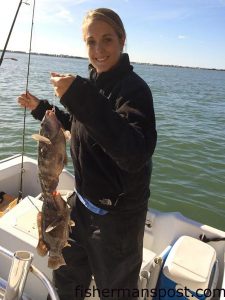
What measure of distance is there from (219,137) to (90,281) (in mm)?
11884

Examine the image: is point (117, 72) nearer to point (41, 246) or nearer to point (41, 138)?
point (41, 138)

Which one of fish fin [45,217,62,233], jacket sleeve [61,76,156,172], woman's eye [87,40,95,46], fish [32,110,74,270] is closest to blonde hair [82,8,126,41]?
woman's eye [87,40,95,46]

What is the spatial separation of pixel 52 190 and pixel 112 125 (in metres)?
0.77

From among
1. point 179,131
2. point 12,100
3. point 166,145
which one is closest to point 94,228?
point 166,145

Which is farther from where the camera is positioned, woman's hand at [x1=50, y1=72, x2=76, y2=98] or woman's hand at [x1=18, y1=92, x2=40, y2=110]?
woman's hand at [x1=18, y1=92, x2=40, y2=110]

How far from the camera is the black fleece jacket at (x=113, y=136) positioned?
2.19 metres

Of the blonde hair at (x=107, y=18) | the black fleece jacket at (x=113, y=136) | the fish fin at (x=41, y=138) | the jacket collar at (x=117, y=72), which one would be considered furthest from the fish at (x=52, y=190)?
the blonde hair at (x=107, y=18)

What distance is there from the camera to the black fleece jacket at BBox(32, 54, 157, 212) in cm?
219

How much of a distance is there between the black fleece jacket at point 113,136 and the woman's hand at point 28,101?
0.60 metres

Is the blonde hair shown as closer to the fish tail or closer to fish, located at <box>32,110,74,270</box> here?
fish, located at <box>32,110,74,270</box>

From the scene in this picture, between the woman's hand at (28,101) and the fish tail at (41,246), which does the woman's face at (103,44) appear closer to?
the woman's hand at (28,101)

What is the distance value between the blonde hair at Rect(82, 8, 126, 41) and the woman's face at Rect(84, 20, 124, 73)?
0.07 ft

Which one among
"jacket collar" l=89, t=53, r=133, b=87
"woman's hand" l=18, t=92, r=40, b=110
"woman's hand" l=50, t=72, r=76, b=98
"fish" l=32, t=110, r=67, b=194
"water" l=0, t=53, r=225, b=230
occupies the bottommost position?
"water" l=0, t=53, r=225, b=230

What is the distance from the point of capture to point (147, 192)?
281 centimetres
